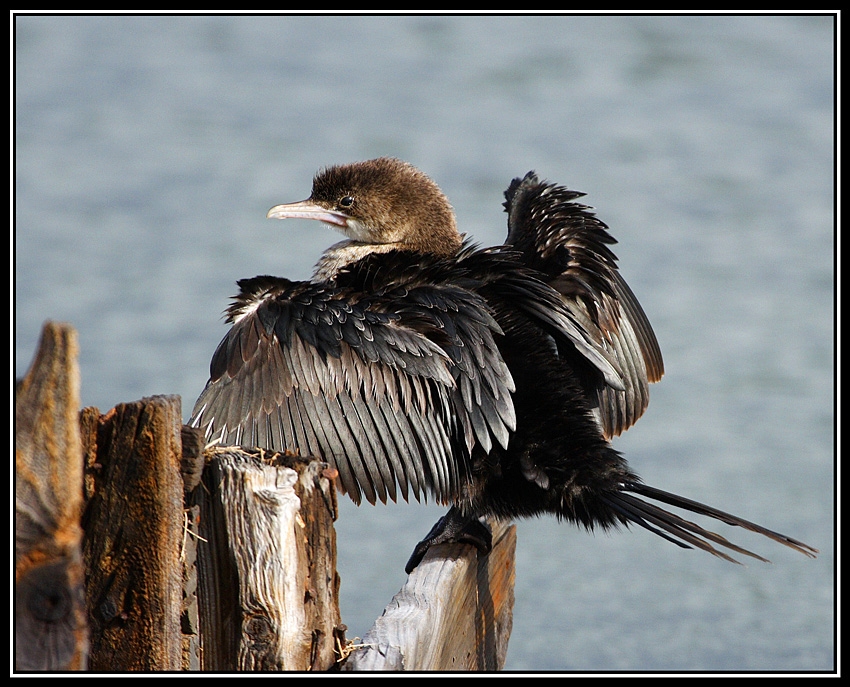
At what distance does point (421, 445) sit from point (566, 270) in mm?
1031

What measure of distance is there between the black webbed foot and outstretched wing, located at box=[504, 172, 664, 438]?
0.61m

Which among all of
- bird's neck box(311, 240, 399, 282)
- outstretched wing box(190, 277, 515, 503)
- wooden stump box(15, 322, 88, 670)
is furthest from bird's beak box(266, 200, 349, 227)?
wooden stump box(15, 322, 88, 670)

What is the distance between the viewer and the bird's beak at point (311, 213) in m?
4.49

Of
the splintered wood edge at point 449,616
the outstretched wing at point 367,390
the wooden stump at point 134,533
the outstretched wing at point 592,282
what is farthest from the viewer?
the outstretched wing at point 592,282

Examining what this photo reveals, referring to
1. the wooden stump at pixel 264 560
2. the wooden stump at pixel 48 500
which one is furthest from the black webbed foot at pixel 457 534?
the wooden stump at pixel 48 500

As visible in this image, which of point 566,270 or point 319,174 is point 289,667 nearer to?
point 566,270

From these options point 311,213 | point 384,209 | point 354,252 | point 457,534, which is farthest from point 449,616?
point 311,213

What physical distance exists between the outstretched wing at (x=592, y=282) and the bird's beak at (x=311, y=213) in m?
0.67

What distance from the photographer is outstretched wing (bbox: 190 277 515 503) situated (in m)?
3.25

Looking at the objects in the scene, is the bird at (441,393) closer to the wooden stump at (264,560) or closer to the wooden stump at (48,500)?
the wooden stump at (264,560)

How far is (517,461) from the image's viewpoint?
346 centimetres

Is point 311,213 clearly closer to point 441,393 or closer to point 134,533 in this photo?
point 441,393

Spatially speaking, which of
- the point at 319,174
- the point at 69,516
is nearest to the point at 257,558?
the point at 69,516

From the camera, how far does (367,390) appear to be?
3.32 metres
